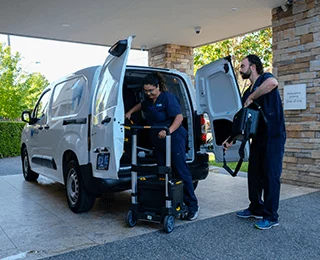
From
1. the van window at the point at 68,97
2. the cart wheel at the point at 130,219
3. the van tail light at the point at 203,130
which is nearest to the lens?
the cart wheel at the point at 130,219

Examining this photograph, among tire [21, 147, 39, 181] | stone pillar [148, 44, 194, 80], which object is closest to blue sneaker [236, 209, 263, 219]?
tire [21, 147, 39, 181]

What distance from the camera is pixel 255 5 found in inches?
268

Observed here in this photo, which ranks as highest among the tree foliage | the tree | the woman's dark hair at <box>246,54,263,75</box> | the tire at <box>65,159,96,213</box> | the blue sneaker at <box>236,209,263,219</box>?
the tree

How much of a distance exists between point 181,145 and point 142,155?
0.55 m

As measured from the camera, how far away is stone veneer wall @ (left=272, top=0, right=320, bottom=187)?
6.07 metres

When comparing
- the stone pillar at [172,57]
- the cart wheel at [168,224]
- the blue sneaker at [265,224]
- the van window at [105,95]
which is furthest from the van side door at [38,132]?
the stone pillar at [172,57]

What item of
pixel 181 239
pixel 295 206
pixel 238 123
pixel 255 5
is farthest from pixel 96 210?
pixel 255 5

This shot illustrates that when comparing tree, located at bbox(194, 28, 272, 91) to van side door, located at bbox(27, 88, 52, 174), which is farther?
tree, located at bbox(194, 28, 272, 91)

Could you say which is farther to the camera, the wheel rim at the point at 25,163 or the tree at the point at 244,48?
the tree at the point at 244,48

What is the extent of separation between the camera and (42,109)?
623 centimetres

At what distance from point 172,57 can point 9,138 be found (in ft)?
23.3

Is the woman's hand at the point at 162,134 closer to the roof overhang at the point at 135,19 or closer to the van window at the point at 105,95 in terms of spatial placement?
the van window at the point at 105,95

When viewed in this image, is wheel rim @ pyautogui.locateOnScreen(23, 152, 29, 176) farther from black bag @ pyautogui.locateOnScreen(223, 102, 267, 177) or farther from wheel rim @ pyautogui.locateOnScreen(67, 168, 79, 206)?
black bag @ pyautogui.locateOnScreen(223, 102, 267, 177)

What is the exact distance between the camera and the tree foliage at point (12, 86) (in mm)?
15016
